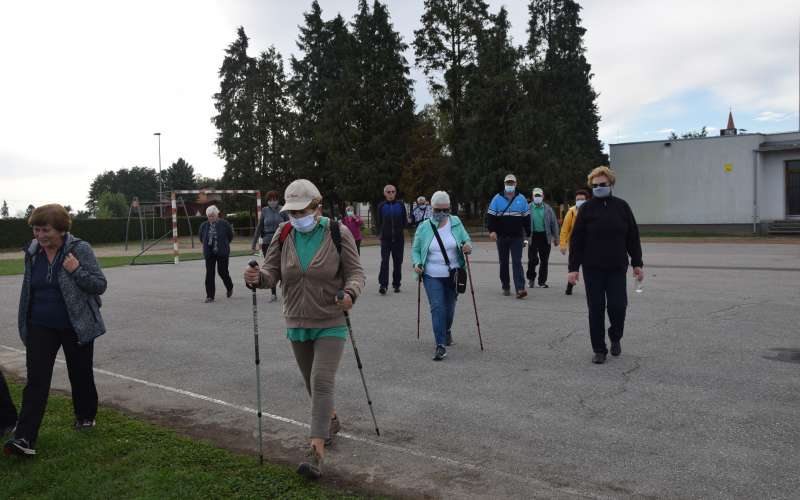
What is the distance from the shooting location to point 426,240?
25.8 feet

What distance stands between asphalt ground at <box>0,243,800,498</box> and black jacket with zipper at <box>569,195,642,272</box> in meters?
1.05

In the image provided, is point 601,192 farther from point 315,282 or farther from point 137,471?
point 137,471

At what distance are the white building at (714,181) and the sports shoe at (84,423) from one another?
36.3 metres

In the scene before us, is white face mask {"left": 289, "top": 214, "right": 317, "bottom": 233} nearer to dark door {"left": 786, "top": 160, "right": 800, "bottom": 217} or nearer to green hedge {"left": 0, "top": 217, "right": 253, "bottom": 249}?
dark door {"left": 786, "top": 160, "right": 800, "bottom": 217}

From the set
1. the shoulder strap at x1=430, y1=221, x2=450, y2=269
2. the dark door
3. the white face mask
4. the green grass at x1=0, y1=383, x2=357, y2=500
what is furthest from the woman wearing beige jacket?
the dark door

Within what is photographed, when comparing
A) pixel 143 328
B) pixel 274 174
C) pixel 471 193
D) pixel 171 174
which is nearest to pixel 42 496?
pixel 143 328

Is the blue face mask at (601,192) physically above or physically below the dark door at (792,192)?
below

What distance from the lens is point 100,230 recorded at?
4875 centimetres

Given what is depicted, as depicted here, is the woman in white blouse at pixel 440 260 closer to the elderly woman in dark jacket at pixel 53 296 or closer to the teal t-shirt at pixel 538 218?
the elderly woman in dark jacket at pixel 53 296

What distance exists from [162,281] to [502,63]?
1280 inches

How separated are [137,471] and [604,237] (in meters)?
4.95

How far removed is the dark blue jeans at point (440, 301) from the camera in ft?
24.8

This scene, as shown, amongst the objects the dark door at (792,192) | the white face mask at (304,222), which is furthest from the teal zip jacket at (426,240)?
the dark door at (792,192)

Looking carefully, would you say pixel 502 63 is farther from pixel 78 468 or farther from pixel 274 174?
pixel 78 468
